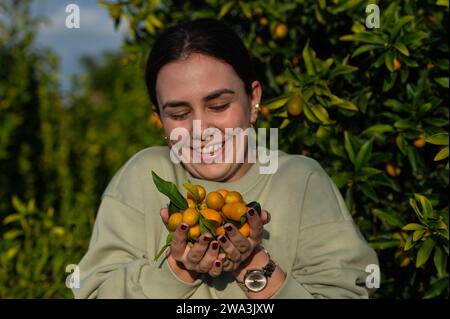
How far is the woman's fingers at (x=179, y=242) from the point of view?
1671 millimetres

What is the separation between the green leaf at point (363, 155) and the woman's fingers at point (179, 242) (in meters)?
1.12

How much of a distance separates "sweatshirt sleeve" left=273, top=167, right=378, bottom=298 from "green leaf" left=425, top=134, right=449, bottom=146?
1.79 ft

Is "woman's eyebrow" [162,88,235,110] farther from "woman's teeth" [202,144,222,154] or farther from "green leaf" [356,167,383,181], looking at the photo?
"green leaf" [356,167,383,181]

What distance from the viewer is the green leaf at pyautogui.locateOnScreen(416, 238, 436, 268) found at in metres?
2.40

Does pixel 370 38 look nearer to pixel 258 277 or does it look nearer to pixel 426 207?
pixel 426 207

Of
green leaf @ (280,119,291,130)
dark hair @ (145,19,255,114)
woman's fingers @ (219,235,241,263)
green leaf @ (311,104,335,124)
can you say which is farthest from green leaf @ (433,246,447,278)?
woman's fingers @ (219,235,241,263)

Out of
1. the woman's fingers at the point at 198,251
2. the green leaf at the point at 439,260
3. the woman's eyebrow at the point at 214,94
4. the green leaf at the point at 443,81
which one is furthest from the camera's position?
the green leaf at the point at 443,81

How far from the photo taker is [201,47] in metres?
2.04

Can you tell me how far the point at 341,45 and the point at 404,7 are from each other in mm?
358

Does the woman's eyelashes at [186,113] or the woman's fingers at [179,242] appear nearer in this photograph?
the woman's fingers at [179,242]

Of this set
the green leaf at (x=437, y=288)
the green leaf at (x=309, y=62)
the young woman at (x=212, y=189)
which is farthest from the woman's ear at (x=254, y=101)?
the green leaf at (x=437, y=288)

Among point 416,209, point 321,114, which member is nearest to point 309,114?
point 321,114

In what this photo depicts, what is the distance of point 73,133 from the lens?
19.2ft

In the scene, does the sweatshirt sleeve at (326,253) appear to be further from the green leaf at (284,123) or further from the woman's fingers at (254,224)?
the green leaf at (284,123)
